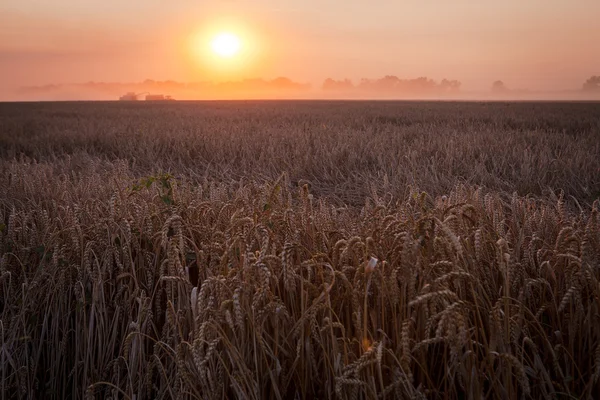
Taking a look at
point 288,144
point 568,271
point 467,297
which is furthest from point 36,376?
point 288,144

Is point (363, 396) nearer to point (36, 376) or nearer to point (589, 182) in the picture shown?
point (36, 376)

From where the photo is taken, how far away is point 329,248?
2.15 m

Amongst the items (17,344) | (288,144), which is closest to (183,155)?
(288,144)

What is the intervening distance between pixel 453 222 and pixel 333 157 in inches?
187

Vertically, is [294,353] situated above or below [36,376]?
above

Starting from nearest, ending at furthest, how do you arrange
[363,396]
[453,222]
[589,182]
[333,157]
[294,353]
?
[363,396]
[294,353]
[453,222]
[589,182]
[333,157]

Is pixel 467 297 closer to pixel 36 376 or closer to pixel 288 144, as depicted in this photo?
pixel 36 376

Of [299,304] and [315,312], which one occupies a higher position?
[315,312]

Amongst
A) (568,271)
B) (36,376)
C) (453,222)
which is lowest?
(36,376)

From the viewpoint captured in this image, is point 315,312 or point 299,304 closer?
point 315,312

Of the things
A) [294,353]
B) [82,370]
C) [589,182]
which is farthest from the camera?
[589,182]

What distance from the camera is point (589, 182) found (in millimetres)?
5355

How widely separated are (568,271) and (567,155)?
5991 millimetres

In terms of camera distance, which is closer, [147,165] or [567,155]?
[567,155]
